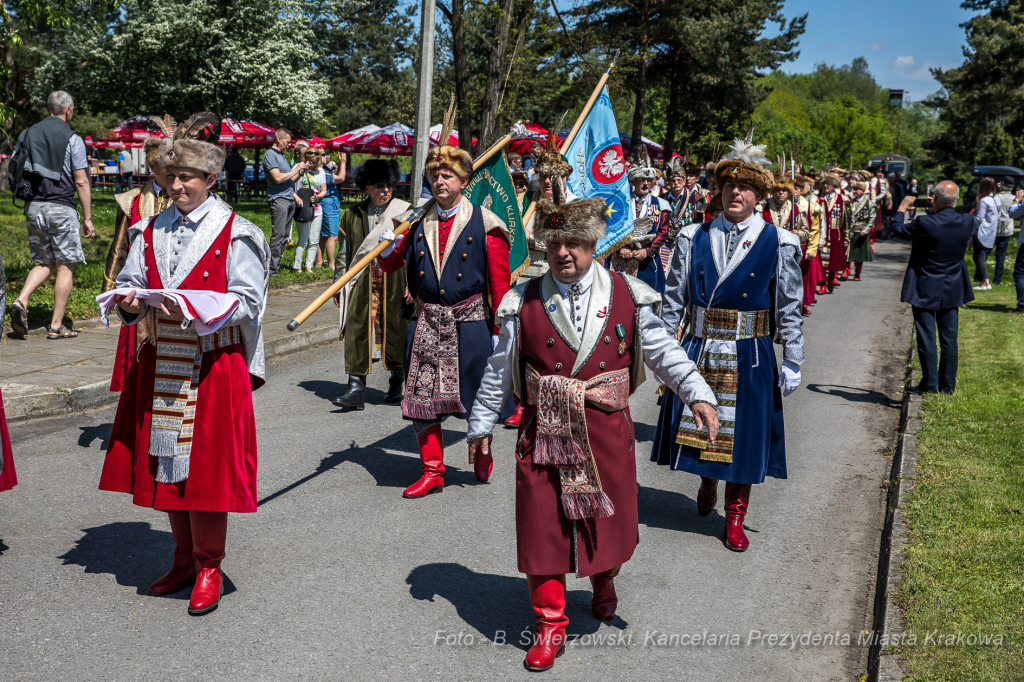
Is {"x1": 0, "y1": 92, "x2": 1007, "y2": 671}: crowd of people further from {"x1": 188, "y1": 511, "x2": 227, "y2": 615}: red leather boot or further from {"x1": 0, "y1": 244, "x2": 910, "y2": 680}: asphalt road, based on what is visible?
{"x1": 0, "y1": 244, "x2": 910, "y2": 680}: asphalt road

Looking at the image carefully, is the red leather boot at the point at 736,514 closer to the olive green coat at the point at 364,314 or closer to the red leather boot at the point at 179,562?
the red leather boot at the point at 179,562

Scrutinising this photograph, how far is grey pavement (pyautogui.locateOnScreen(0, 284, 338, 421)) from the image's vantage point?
23.9ft

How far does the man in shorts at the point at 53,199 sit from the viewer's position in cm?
921

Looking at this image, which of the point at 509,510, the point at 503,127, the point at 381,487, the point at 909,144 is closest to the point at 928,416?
the point at 509,510

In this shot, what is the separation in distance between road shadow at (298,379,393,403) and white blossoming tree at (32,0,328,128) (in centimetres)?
2254

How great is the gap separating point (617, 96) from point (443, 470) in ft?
77.6

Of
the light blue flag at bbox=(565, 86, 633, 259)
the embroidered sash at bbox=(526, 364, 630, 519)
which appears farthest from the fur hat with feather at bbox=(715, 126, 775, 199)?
A: the light blue flag at bbox=(565, 86, 633, 259)

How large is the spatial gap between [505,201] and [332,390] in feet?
9.75

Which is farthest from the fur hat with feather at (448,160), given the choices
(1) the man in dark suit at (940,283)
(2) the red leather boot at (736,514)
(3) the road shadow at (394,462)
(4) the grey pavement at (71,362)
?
(1) the man in dark suit at (940,283)

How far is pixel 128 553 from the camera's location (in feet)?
15.7

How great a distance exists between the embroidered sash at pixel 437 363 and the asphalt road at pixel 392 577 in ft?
1.83

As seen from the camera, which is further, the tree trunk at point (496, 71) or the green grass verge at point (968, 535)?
the tree trunk at point (496, 71)

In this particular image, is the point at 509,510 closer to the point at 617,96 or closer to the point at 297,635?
the point at 297,635

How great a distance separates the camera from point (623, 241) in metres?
8.23
